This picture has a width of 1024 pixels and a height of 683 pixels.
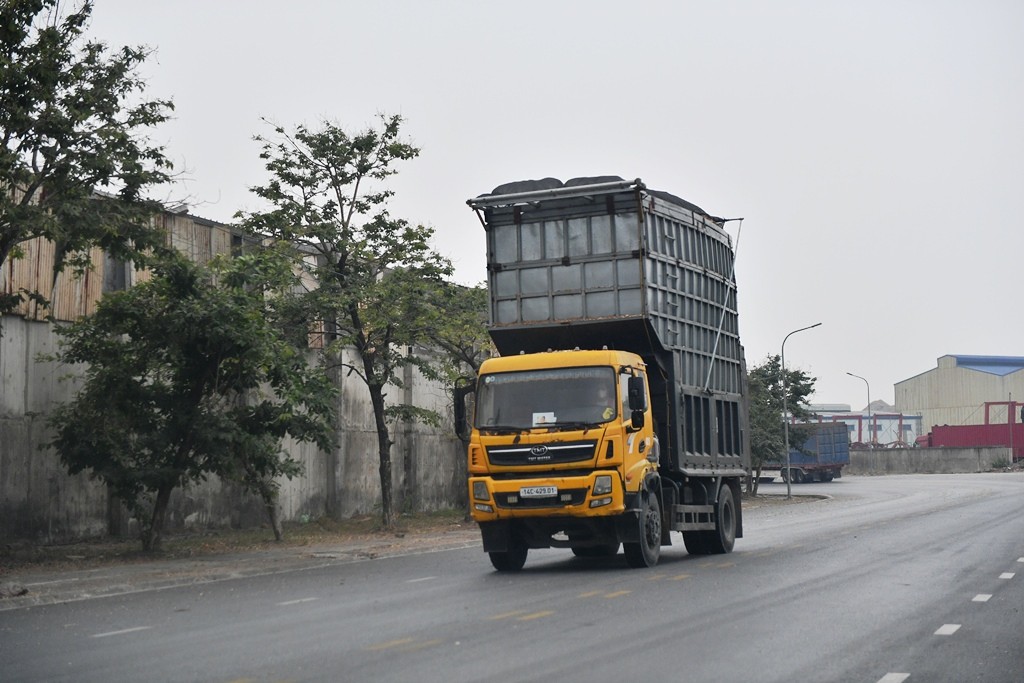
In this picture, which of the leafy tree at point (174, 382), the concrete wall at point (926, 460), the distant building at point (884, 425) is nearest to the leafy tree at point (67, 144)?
the leafy tree at point (174, 382)

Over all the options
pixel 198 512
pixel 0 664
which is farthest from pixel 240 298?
pixel 0 664

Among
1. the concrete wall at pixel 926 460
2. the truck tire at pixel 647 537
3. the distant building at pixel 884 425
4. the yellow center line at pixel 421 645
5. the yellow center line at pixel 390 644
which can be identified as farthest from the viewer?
the distant building at pixel 884 425

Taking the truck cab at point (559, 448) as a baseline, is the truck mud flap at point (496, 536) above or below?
below

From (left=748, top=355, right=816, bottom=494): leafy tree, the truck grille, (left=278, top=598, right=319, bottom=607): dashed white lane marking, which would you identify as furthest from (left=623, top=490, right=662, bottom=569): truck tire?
(left=748, top=355, right=816, bottom=494): leafy tree

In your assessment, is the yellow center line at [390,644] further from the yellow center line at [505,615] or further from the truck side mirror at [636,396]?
the truck side mirror at [636,396]

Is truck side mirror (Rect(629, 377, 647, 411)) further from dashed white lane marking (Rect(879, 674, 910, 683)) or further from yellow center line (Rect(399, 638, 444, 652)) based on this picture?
dashed white lane marking (Rect(879, 674, 910, 683))

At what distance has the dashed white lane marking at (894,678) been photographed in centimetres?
859

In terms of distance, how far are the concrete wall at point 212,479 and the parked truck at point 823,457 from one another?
137 feet

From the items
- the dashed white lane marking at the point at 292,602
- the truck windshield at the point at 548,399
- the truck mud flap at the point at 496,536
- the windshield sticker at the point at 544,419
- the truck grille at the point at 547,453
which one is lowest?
the dashed white lane marking at the point at 292,602

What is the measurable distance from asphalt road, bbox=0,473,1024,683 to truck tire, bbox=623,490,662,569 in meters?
0.36

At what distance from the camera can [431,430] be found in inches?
1491

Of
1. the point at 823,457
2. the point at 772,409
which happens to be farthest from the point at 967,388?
the point at 772,409

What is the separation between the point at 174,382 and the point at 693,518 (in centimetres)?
912

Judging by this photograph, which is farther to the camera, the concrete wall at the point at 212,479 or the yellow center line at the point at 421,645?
the concrete wall at the point at 212,479
